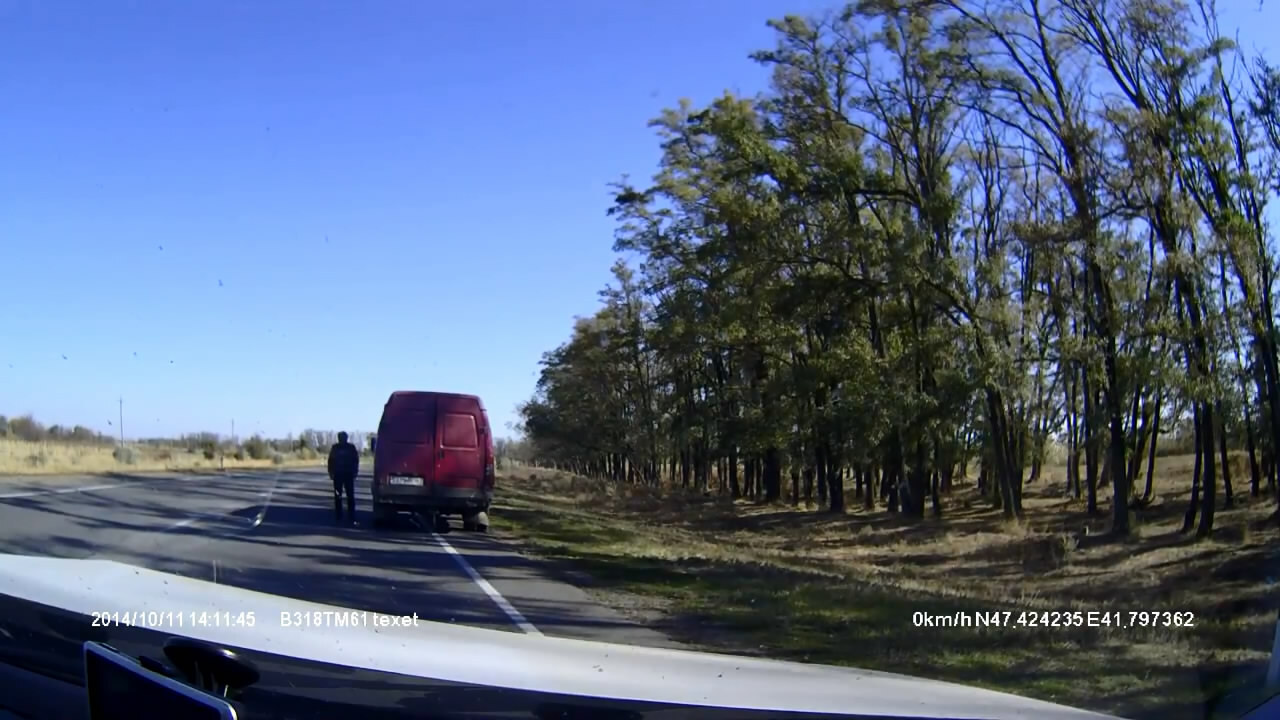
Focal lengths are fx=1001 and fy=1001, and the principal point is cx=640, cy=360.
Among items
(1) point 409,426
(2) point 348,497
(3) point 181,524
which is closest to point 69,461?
(2) point 348,497

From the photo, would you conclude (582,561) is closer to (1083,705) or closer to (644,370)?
(1083,705)

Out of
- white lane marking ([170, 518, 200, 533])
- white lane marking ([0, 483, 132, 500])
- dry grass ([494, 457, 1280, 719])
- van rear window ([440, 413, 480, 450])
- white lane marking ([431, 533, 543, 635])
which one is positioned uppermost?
van rear window ([440, 413, 480, 450])

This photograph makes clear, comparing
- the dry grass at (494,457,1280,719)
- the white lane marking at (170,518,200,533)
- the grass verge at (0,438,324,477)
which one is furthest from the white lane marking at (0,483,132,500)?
the dry grass at (494,457,1280,719)

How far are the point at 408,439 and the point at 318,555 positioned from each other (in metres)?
5.27

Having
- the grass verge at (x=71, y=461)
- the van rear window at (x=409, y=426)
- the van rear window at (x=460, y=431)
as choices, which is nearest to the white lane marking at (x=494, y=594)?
the van rear window at (x=460, y=431)

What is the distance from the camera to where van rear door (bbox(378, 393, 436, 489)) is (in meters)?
19.2

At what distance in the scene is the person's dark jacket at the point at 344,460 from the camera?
68.5 ft

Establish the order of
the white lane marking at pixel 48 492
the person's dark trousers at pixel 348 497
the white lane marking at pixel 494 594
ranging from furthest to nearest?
the person's dark trousers at pixel 348 497, the white lane marking at pixel 48 492, the white lane marking at pixel 494 594

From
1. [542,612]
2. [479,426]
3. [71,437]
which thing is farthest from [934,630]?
[71,437]

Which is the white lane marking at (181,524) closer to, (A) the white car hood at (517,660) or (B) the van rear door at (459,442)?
(B) the van rear door at (459,442)

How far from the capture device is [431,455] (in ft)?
63.6

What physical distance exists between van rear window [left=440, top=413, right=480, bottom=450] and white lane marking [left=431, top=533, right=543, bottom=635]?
2787mm

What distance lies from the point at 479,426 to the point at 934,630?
459 inches

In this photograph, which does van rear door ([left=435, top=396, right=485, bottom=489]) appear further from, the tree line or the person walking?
the tree line
